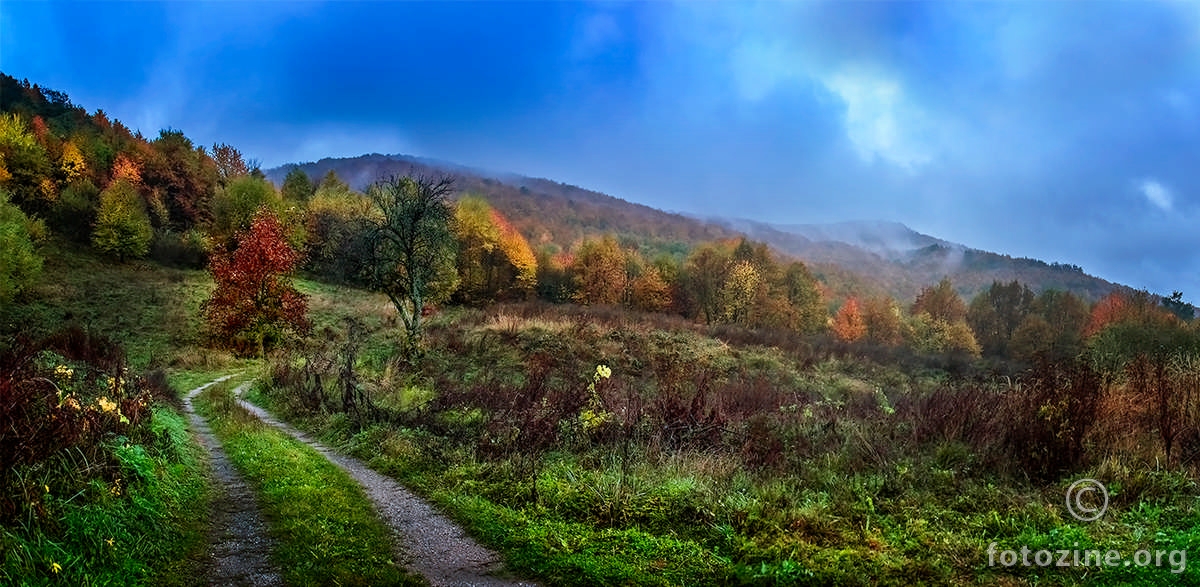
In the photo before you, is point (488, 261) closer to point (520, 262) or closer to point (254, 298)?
point (520, 262)

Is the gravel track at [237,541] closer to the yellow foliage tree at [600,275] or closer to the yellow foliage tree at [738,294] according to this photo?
the yellow foliage tree at [600,275]

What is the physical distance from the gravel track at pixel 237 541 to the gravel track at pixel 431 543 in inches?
47.7

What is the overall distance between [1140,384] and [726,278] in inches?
2475

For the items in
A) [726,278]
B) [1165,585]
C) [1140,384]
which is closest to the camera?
[1165,585]

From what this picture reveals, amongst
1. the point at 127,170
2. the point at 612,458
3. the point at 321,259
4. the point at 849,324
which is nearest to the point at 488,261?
the point at 321,259

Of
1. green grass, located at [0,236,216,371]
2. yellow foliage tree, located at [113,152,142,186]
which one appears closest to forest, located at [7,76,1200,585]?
green grass, located at [0,236,216,371]

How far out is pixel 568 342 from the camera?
27.5 m

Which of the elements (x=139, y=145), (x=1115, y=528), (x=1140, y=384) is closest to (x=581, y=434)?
(x=1115, y=528)

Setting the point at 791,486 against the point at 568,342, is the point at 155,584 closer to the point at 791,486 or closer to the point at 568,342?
the point at 791,486

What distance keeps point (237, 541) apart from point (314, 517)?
2.49ft

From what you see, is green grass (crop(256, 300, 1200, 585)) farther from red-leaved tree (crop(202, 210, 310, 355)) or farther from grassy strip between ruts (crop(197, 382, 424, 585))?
red-leaved tree (crop(202, 210, 310, 355))

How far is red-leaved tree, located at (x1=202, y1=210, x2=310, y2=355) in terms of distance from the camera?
106 feet

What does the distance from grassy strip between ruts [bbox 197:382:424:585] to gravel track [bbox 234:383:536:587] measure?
0.17 meters

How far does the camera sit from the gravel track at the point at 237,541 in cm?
515
